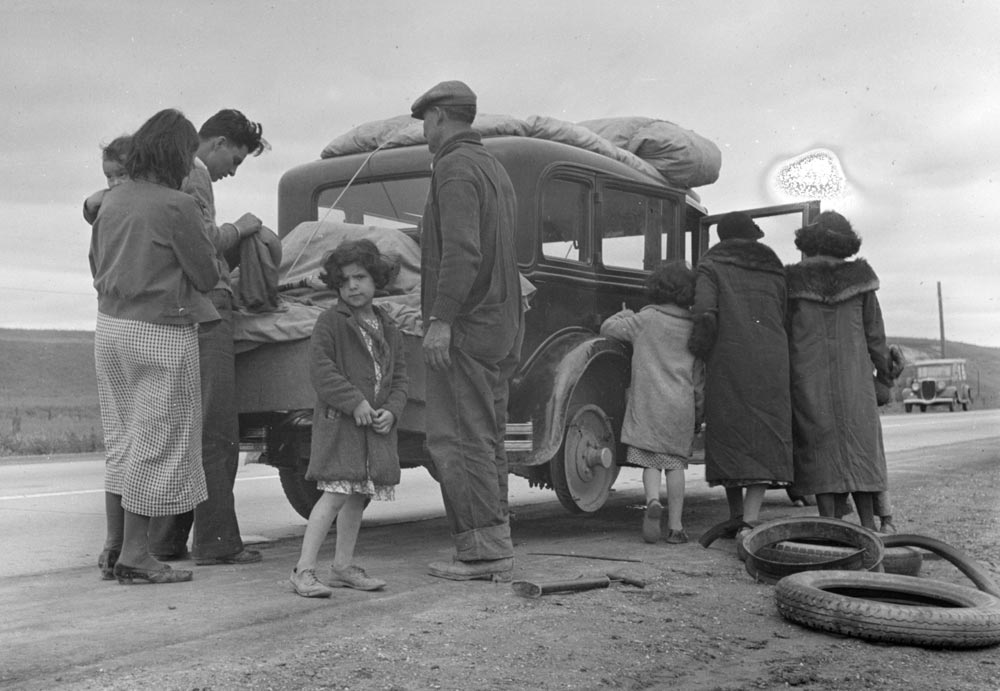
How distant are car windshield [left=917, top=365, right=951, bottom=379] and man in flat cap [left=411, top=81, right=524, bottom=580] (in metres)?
40.9

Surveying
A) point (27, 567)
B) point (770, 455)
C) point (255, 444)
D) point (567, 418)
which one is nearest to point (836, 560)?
point (770, 455)

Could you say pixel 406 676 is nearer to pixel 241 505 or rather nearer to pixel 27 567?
pixel 27 567

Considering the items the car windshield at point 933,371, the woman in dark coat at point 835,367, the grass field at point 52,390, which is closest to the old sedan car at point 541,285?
the woman in dark coat at point 835,367

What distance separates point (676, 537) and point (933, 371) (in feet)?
131

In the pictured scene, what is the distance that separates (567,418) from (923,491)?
16.3ft

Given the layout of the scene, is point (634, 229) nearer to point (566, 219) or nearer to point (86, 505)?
point (566, 219)

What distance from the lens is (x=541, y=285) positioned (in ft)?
23.1

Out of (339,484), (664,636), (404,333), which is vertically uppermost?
(404,333)

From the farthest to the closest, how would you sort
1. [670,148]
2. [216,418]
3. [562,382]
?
[670,148], [562,382], [216,418]

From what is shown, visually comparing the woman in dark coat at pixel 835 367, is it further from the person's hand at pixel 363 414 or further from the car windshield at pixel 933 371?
the car windshield at pixel 933 371

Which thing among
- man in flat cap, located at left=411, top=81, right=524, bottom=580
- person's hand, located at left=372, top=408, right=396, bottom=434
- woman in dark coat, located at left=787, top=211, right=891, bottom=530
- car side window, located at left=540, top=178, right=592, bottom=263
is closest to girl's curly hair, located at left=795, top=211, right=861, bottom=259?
woman in dark coat, located at left=787, top=211, right=891, bottom=530

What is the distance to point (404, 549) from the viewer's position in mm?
6664

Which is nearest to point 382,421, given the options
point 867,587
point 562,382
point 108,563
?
point 108,563

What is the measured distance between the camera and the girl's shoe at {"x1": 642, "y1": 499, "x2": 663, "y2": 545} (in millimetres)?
6754
